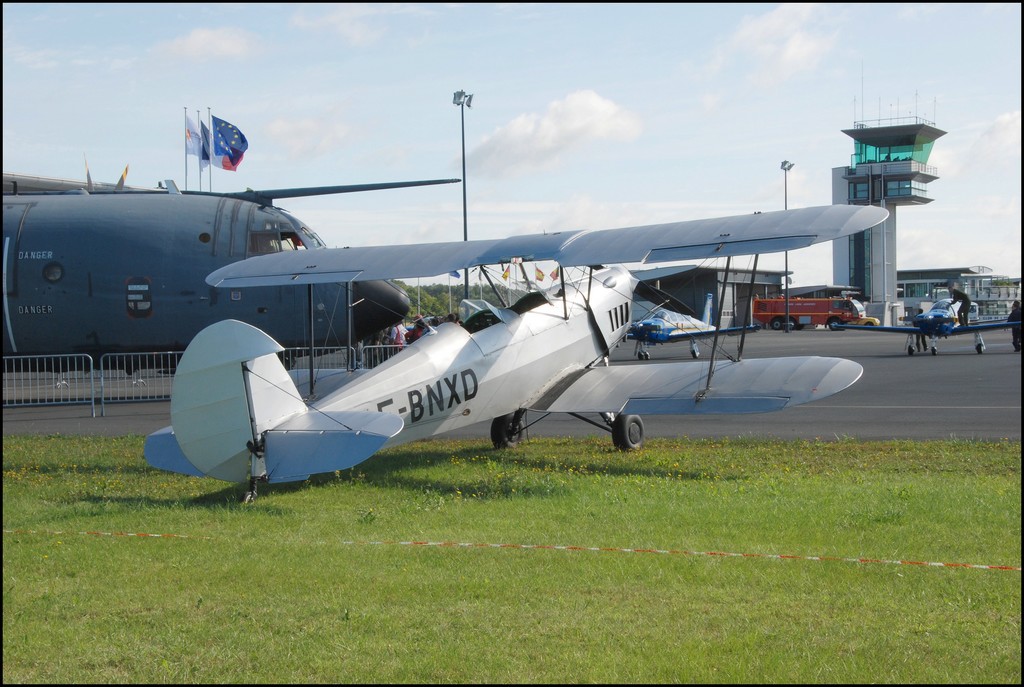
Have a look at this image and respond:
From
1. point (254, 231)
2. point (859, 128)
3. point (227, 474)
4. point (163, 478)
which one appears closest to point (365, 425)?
point (227, 474)

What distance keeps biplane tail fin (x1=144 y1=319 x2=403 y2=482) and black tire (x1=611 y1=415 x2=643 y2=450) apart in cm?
502

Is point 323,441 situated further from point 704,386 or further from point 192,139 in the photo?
point 192,139

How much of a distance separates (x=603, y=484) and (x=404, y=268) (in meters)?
4.61

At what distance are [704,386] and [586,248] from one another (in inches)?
94.7

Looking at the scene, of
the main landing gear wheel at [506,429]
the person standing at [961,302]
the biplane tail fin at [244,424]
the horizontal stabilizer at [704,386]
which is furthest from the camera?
the person standing at [961,302]

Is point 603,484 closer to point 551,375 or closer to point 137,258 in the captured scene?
point 551,375

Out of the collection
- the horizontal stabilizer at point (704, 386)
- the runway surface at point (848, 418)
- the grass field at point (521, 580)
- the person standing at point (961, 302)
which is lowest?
the runway surface at point (848, 418)

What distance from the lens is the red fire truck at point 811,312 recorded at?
78.6 m

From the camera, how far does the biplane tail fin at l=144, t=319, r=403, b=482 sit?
8.98m

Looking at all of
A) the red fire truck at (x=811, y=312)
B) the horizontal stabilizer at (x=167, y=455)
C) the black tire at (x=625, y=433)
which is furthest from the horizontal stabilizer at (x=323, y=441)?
the red fire truck at (x=811, y=312)

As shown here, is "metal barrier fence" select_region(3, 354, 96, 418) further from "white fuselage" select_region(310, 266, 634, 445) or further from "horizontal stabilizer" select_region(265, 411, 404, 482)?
"horizontal stabilizer" select_region(265, 411, 404, 482)

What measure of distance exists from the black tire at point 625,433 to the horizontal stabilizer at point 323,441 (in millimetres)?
4962

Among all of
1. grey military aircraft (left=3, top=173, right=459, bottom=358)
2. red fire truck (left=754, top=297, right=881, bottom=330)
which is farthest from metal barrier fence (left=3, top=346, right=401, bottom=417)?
red fire truck (left=754, top=297, right=881, bottom=330)

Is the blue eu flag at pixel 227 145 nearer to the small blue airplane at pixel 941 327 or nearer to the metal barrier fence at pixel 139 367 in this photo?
the metal barrier fence at pixel 139 367
